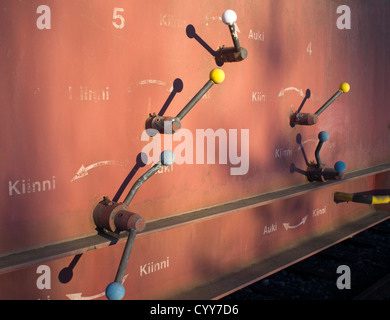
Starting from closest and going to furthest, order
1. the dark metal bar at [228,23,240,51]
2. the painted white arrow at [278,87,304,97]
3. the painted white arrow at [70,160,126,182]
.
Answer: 1. the painted white arrow at [70,160,126,182]
2. the dark metal bar at [228,23,240,51]
3. the painted white arrow at [278,87,304,97]

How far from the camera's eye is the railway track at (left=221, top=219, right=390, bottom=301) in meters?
2.46

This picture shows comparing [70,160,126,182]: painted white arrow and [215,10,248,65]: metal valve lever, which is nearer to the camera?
[70,160,126,182]: painted white arrow

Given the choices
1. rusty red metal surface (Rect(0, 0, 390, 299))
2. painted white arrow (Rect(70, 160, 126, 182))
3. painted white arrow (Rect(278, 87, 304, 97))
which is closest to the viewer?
rusty red metal surface (Rect(0, 0, 390, 299))

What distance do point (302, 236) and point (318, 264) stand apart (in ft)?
1.69

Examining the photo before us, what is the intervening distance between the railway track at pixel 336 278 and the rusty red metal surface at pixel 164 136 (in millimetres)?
325

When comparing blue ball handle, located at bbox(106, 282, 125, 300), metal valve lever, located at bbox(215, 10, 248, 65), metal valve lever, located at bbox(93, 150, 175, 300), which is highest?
metal valve lever, located at bbox(215, 10, 248, 65)

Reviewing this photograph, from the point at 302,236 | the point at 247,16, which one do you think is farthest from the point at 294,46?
the point at 302,236

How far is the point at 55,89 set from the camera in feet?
4.29

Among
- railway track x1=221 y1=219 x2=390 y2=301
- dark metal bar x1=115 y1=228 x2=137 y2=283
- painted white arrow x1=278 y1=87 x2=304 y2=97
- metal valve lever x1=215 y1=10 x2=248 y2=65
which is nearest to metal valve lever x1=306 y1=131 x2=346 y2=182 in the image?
painted white arrow x1=278 y1=87 x2=304 y2=97

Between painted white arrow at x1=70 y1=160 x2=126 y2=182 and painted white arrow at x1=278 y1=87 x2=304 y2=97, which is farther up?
painted white arrow at x1=278 y1=87 x2=304 y2=97

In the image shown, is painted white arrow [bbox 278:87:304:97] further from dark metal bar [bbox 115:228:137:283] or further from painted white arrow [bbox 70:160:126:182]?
dark metal bar [bbox 115:228:137:283]

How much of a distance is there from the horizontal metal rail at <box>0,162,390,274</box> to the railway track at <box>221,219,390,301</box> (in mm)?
658

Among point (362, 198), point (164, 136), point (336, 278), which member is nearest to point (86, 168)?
point (164, 136)
